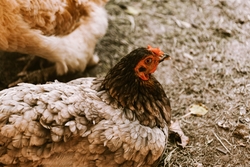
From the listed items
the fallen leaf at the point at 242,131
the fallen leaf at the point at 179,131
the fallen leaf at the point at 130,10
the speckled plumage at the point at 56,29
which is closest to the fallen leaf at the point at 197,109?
the fallen leaf at the point at 179,131

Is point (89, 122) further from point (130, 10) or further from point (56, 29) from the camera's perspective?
point (130, 10)

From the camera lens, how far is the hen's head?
7.16 ft

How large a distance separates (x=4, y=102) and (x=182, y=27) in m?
1.97

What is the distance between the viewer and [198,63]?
318cm

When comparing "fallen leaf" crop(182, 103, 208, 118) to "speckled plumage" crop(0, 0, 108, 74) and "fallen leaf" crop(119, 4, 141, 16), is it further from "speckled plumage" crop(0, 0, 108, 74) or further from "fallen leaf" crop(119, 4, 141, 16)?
"fallen leaf" crop(119, 4, 141, 16)

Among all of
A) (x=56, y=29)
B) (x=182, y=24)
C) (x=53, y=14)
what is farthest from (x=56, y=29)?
(x=182, y=24)

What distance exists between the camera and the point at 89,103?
Answer: 6.98 ft

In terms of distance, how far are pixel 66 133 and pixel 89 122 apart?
144 mm

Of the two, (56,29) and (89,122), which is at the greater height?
(56,29)

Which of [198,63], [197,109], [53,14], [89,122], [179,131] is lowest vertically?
[179,131]

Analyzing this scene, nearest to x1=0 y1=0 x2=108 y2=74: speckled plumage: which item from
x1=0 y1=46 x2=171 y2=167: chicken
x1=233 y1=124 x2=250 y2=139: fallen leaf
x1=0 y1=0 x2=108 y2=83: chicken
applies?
x1=0 y1=0 x2=108 y2=83: chicken

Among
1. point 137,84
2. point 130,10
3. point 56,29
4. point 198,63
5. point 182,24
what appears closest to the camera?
point 137,84

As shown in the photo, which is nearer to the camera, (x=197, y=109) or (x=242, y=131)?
(x=242, y=131)

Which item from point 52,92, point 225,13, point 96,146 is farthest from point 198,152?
point 225,13
